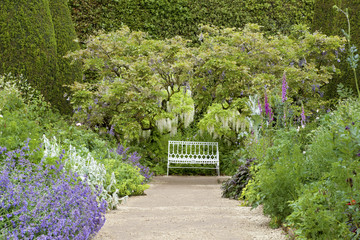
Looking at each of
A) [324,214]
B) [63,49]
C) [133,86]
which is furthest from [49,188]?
[63,49]

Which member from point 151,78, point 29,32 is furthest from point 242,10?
point 29,32

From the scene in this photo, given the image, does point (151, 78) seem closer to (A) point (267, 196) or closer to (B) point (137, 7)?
(B) point (137, 7)

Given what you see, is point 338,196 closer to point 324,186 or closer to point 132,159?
point 324,186

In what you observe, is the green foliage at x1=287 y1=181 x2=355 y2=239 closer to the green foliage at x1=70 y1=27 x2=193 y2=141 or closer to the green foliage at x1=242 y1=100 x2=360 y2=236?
the green foliage at x1=242 y1=100 x2=360 y2=236

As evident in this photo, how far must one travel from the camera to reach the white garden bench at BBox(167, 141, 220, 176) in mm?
8922

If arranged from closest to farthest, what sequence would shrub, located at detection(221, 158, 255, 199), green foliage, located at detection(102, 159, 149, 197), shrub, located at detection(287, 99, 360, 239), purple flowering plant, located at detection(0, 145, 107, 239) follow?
shrub, located at detection(287, 99, 360, 239), purple flowering plant, located at detection(0, 145, 107, 239), shrub, located at detection(221, 158, 255, 199), green foliage, located at detection(102, 159, 149, 197)

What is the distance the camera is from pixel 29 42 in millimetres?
8383

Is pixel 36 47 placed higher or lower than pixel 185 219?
higher

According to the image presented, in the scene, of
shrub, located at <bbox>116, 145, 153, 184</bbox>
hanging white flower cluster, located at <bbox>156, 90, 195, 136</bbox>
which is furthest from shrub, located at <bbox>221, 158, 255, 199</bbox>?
hanging white flower cluster, located at <bbox>156, 90, 195, 136</bbox>

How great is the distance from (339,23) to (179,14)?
13.6 feet

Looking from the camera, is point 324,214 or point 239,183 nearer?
point 324,214

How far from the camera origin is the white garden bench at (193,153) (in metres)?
8.92

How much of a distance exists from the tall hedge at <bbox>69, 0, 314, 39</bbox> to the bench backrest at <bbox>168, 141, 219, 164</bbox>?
140 inches

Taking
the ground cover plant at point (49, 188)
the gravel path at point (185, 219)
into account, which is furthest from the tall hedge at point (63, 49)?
the gravel path at point (185, 219)
